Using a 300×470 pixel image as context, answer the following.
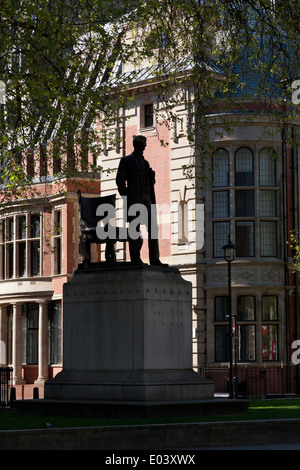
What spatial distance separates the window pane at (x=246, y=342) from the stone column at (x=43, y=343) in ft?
36.5

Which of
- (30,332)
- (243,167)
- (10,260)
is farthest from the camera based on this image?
(10,260)

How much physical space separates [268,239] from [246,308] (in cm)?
294

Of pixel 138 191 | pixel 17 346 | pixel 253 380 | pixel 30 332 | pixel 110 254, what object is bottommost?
pixel 253 380

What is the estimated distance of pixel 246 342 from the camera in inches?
1598

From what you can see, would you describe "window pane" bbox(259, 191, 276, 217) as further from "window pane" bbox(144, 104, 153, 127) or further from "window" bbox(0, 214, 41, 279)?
"window" bbox(0, 214, 41, 279)

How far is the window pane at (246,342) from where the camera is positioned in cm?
4041

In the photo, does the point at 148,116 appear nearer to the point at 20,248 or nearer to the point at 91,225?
the point at 20,248

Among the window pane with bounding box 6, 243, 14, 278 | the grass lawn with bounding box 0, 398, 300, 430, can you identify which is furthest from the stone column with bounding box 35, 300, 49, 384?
the grass lawn with bounding box 0, 398, 300, 430

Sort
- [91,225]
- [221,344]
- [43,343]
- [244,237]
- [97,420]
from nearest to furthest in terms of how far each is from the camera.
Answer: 1. [97,420]
2. [91,225]
3. [221,344]
4. [244,237]
5. [43,343]

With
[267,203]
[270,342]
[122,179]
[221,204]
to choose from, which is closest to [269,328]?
[270,342]

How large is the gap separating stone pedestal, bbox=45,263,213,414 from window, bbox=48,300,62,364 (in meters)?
27.1

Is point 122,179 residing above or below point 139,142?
below

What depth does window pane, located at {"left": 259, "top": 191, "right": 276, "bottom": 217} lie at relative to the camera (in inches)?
1626

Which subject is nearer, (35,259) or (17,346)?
(17,346)
